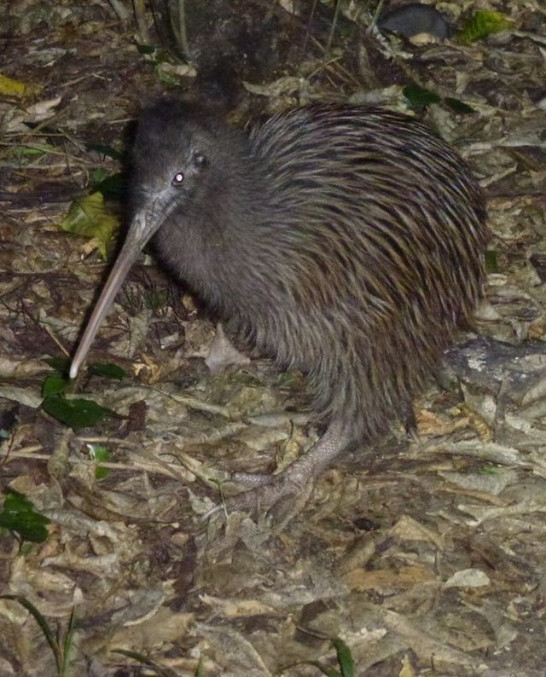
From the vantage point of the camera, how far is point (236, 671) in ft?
13.1

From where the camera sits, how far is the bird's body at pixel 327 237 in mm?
4168

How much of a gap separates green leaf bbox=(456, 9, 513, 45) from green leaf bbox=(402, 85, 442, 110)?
0.84 meters

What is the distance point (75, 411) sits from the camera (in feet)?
15.4

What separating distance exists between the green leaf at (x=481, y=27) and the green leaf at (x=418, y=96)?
84cm

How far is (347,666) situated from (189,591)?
618mm

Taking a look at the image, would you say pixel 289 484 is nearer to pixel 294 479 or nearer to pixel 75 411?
pixel 294 479

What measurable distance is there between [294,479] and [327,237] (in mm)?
889

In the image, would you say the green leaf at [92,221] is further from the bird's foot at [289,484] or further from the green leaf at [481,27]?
the green leaf at [481,27]

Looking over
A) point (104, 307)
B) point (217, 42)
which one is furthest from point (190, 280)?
point (217, 42)

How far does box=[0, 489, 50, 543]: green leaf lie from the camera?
434 centimetres

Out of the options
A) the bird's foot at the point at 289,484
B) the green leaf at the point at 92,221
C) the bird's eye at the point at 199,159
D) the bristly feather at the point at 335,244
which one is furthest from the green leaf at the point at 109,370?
the bird's eye at the point at 199,159

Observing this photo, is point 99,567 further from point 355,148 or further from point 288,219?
point 355,148

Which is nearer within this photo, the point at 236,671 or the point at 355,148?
the point at 236,671

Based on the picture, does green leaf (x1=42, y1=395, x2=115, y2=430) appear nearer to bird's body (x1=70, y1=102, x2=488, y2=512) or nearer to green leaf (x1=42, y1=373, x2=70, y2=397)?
green leaf (x1=42, y1=373, x2=70, y2=397)
